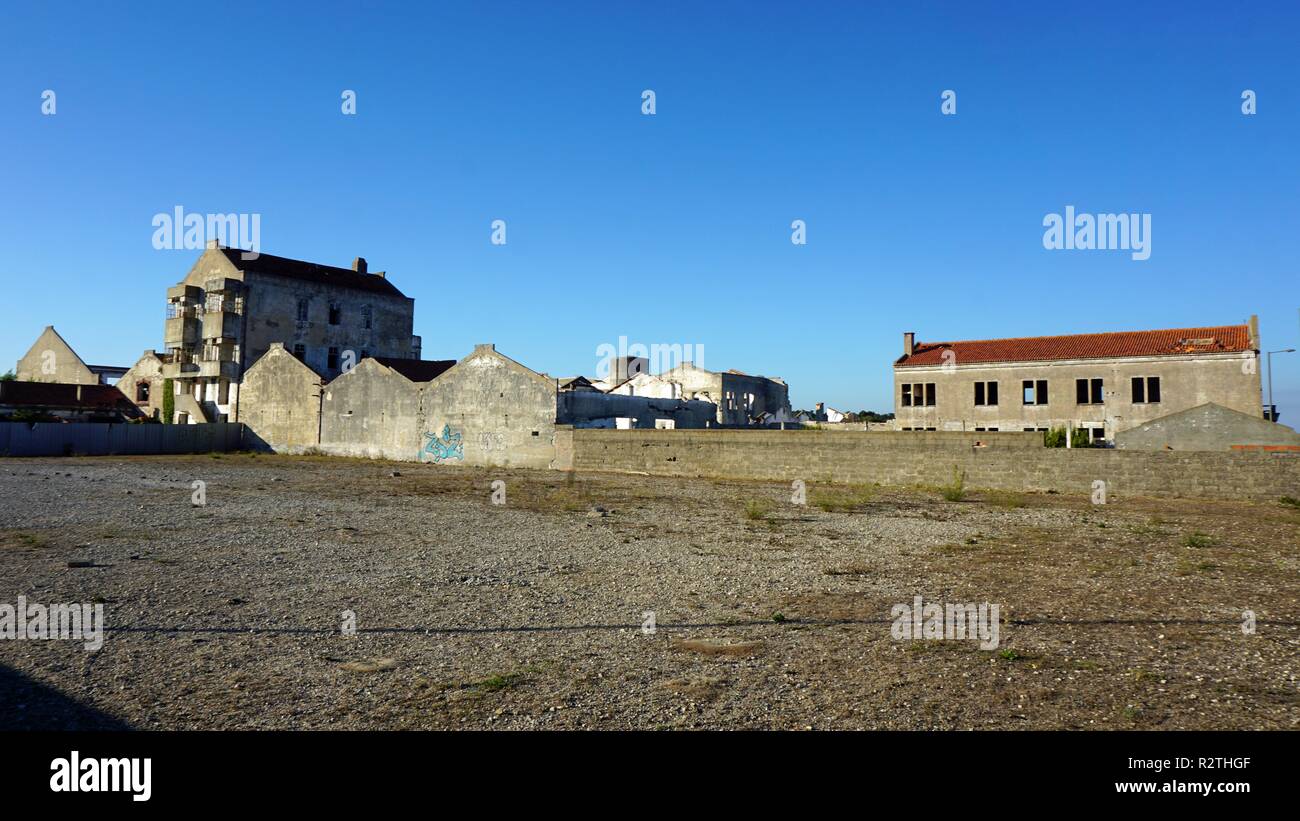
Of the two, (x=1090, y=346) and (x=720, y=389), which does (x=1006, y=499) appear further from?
(x=720, y=389)

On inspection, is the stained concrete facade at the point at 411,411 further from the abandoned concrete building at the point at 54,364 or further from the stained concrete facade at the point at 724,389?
the abandoned concrete building at the point at 54,364

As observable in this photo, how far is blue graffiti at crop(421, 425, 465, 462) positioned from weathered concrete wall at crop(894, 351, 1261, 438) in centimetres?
2525

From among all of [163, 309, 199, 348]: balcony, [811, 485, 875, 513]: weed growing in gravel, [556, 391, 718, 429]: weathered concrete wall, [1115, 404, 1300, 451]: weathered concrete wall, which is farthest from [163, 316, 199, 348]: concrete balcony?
[1115, 404, 1300, 451]: weathered concrete wall

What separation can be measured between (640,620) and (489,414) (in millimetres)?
29957

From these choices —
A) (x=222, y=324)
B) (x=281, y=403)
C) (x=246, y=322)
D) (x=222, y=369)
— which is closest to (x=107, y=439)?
(x=281, y=403)

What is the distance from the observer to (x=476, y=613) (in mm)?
7992

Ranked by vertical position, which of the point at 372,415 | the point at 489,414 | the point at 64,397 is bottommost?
the point at 489,414

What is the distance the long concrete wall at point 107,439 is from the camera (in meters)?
39.1

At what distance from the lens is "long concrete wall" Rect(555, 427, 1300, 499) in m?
20.8

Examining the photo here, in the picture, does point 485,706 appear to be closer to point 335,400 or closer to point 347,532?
point 347,532

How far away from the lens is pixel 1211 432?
2708cm

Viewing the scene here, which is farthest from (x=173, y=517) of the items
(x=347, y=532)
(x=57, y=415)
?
(x=57, y=415)

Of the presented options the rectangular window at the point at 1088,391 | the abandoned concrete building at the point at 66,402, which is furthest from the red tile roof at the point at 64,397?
the rectangular window at the point at 1088,391
